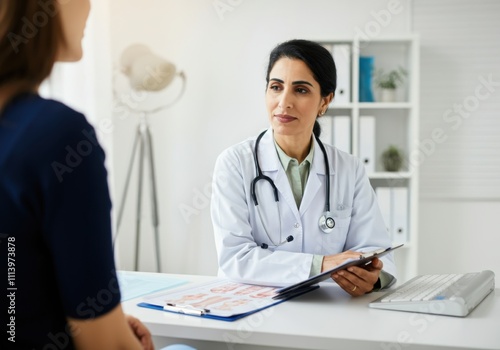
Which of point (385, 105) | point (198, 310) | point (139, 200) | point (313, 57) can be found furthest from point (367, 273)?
point (139, 200)

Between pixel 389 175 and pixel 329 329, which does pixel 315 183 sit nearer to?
pixel 329 329

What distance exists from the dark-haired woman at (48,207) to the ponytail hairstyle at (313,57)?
131 cm

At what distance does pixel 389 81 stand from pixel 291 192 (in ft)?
5.89

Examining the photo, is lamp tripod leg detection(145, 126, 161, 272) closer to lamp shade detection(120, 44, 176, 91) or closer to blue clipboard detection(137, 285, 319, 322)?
lamp shade detection(120, 44, 176, 91)

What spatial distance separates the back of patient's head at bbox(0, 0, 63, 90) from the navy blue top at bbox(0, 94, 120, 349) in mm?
37

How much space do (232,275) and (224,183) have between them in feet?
1.12

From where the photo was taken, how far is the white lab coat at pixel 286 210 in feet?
5.85

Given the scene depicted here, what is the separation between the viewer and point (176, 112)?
12.3ft

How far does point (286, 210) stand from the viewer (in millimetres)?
1883

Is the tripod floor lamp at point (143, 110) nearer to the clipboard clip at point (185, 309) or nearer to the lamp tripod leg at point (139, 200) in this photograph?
the lamp tripod leg at point (139, 200)

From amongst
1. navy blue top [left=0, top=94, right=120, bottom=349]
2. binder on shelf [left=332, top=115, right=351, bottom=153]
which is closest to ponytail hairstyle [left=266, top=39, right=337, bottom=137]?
binder on shelf [left=332, top=115, right=351, bottom=153]

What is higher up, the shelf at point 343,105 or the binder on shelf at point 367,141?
the shelf at point 343,105

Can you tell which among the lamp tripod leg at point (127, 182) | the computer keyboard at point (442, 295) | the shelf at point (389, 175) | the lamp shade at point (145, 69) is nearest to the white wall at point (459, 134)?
the shelf at point (389, 175)

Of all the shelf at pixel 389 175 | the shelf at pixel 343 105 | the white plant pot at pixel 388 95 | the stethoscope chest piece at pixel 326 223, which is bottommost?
the stethoscope chest piece at pixel 326 223
